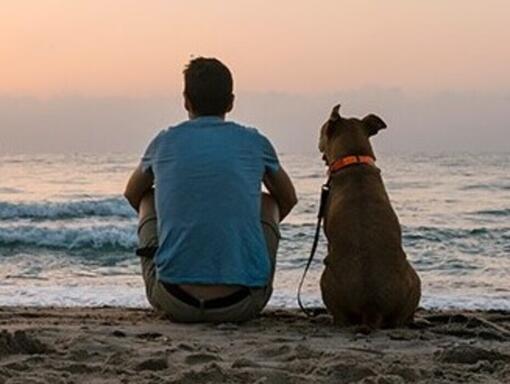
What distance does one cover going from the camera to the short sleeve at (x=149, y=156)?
5.38 meters

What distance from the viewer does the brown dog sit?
5.03 m

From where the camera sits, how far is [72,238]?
663 inches

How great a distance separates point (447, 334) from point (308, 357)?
139cm

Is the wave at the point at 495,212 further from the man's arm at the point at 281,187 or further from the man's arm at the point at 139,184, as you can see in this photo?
the man's arm at the point at 139,184

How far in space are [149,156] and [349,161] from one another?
4.01 feet

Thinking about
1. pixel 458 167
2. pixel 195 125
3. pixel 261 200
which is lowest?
pixel 458 167

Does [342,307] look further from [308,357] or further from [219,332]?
[308,357]

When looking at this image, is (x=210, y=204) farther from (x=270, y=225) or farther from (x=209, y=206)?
(x=270, y=225)

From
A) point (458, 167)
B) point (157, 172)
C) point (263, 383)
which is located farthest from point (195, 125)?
point (458, 167)

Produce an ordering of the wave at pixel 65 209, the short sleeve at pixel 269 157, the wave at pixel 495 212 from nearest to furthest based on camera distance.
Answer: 1. the short sleeve at pixel 269 157
2. the wave at pixel 495 212
3. the wave at pixel 65 209

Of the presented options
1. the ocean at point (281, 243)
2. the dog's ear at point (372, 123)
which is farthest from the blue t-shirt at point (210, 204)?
the ocean at point (281, 243)

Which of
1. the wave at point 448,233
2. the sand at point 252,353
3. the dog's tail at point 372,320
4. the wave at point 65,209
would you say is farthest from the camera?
the wave at point 65,209

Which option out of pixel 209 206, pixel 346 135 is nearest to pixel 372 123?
pixel 346 135

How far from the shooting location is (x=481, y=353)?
13.9 feet
